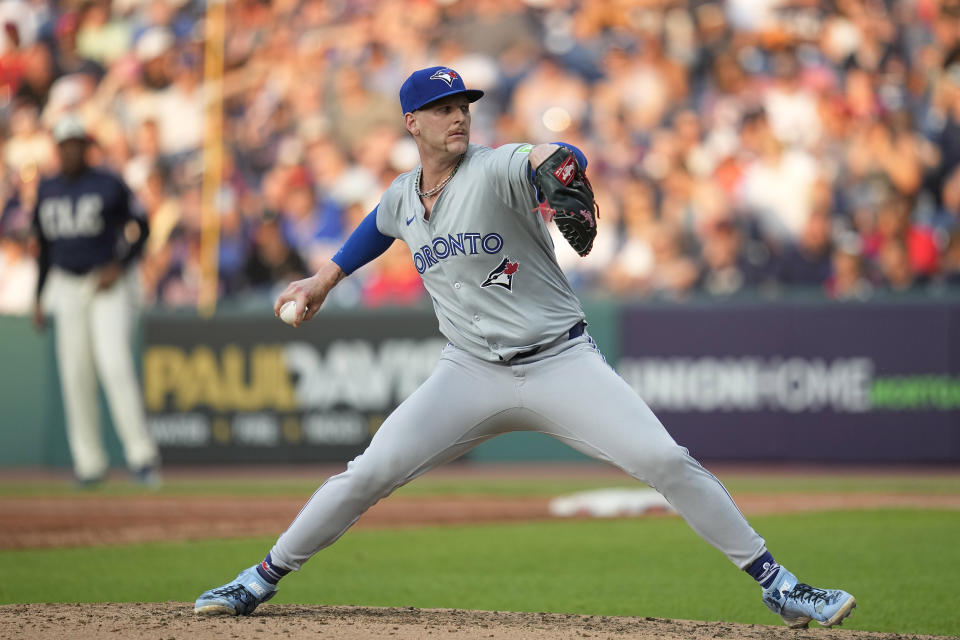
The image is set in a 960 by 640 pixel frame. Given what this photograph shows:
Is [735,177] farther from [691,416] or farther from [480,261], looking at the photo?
[480,261]

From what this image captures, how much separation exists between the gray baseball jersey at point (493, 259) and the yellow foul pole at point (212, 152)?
9.58m

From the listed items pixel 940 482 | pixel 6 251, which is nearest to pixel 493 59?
pixel 6 251

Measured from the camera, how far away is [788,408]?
11828 mm

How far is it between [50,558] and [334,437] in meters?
5.64

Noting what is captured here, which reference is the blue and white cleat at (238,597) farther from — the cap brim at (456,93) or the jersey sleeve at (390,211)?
the cap brim at (456,93)

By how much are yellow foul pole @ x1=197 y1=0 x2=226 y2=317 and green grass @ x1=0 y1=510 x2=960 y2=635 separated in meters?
6.60

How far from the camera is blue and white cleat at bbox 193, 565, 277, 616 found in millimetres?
4637

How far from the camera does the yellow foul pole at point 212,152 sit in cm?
1455

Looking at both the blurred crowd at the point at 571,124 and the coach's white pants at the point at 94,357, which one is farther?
the blurred crowd at the point at 571,124

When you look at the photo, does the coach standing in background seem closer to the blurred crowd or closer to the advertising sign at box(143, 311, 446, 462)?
the advertising sign at box(143, 311, 446, 462)

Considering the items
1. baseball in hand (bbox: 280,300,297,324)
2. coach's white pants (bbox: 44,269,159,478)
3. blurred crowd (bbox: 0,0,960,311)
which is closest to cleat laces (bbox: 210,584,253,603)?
baseball in hand (bbox: 280,300,297,324)

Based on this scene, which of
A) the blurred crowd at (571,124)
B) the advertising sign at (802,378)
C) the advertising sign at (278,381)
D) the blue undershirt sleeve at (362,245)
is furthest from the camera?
the advertising sign at (278,381)

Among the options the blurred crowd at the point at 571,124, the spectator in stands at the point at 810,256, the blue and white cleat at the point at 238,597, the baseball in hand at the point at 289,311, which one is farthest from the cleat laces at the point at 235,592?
the spectator in stands at the point at 810,256

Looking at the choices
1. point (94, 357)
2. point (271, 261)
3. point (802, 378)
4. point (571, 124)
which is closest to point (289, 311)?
point (94, 357)
